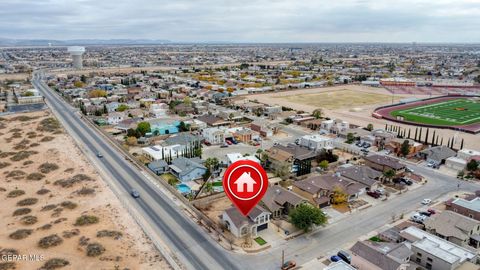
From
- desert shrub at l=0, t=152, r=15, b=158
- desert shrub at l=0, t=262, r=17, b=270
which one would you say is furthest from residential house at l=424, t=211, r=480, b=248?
desert shrub at l=0, t=152, r=15, b=158

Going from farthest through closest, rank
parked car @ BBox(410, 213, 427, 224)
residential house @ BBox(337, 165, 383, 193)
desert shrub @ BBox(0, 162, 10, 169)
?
desert shrub @ BBox(0, 162, 10, 169) < residential house @ BBox(337, 165, 383, 193) < parked car @ BBox(410, 213, 427, 224)

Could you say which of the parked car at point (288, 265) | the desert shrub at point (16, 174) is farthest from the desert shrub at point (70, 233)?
the parked car at point (288, 265)

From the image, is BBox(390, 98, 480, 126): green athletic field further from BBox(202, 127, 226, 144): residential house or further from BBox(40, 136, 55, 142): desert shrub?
BBox(40, 136, 55, 142): desert shrub

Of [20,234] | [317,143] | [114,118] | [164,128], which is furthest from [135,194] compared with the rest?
[114,118]

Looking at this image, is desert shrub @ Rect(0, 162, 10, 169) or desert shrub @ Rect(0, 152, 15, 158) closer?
desert shrub @ Rect(0, 162, 10, 169)

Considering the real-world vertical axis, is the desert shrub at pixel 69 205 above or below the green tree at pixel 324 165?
below

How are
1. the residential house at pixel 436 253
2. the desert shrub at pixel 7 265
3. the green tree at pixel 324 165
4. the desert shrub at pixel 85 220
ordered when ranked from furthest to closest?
the green tree at pixel 324 165, the desert shrub at pixel 85 220, the residential house at pixel 436 253, the desert shrub at pixel 7 265

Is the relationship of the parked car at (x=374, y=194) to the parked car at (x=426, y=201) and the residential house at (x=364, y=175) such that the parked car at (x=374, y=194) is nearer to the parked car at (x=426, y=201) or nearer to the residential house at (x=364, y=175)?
the residential house at (x=364, y=175)

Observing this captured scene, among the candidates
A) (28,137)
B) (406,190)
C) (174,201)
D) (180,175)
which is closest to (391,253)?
(406,190)
